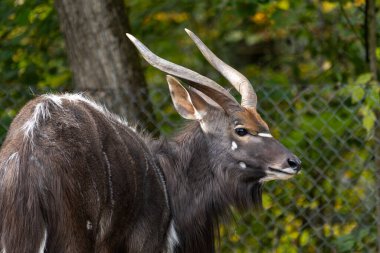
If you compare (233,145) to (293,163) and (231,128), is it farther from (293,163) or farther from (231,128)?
(293,163)

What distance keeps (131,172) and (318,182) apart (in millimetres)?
2513

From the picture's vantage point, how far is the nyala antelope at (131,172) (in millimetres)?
4965

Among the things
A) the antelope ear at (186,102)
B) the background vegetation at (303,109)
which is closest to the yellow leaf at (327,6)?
the background vegetation at (303,109)

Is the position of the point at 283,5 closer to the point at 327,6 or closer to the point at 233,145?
the point at 327,6

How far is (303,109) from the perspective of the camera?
772 cm

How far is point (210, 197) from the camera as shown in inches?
254

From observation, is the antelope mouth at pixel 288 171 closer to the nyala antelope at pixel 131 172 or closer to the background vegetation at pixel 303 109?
the nyala antelope at pixel 131 172

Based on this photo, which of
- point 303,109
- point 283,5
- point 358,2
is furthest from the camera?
point 283,5

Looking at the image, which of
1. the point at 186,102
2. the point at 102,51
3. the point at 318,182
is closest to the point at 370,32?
the point at 318,182

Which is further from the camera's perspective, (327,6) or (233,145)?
(327,6)

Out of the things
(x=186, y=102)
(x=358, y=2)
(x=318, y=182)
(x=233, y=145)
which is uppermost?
(x=186, y=102)

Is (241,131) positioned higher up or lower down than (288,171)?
higher up

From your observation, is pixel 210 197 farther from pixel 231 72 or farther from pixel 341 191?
pixel 341 191

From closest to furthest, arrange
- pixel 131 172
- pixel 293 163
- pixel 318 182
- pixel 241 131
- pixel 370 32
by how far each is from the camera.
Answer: pixel 131 172 < pixel 293 163 < pixel 241 131 < pixel 318 182 < pixel 370 32
